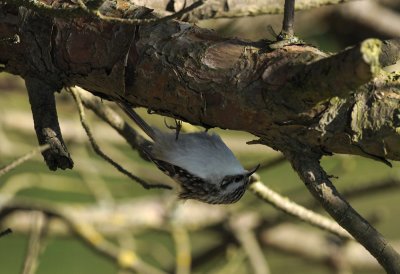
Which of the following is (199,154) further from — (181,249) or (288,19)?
(288,19)

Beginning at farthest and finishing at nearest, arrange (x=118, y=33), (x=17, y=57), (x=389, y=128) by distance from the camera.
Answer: (x=17, y=57), (x=118, y=33), (x=389, y=128)

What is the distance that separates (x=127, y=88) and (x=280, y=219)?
1923 millimetres

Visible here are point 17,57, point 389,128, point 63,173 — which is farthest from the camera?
point 63,173

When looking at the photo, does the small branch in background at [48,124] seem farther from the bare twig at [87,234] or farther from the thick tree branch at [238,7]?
the bare twig at [87,234]

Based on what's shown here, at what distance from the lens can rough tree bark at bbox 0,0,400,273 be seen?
151 cm

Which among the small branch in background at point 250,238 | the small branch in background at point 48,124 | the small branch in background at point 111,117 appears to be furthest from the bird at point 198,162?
the small branch in background at point 48,124

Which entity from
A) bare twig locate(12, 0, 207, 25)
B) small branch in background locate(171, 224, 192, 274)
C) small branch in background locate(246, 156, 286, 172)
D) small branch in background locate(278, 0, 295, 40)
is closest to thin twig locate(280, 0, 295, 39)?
small branch in background locate(278, 0, 295, 40)

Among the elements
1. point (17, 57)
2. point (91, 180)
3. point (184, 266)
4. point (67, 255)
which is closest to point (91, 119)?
point (91, 180)

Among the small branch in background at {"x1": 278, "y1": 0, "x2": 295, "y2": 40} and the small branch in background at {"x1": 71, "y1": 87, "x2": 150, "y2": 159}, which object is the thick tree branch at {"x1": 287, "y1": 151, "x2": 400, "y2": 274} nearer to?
the small branch in background at {"x1": 278, "y1": 0, "x2": 295, "y2": 40}

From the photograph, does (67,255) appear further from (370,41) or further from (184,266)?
(370,41)

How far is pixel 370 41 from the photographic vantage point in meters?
1.34

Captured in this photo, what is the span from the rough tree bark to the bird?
85cm

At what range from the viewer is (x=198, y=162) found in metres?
Result: 2.69

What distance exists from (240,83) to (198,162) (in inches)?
44.6
